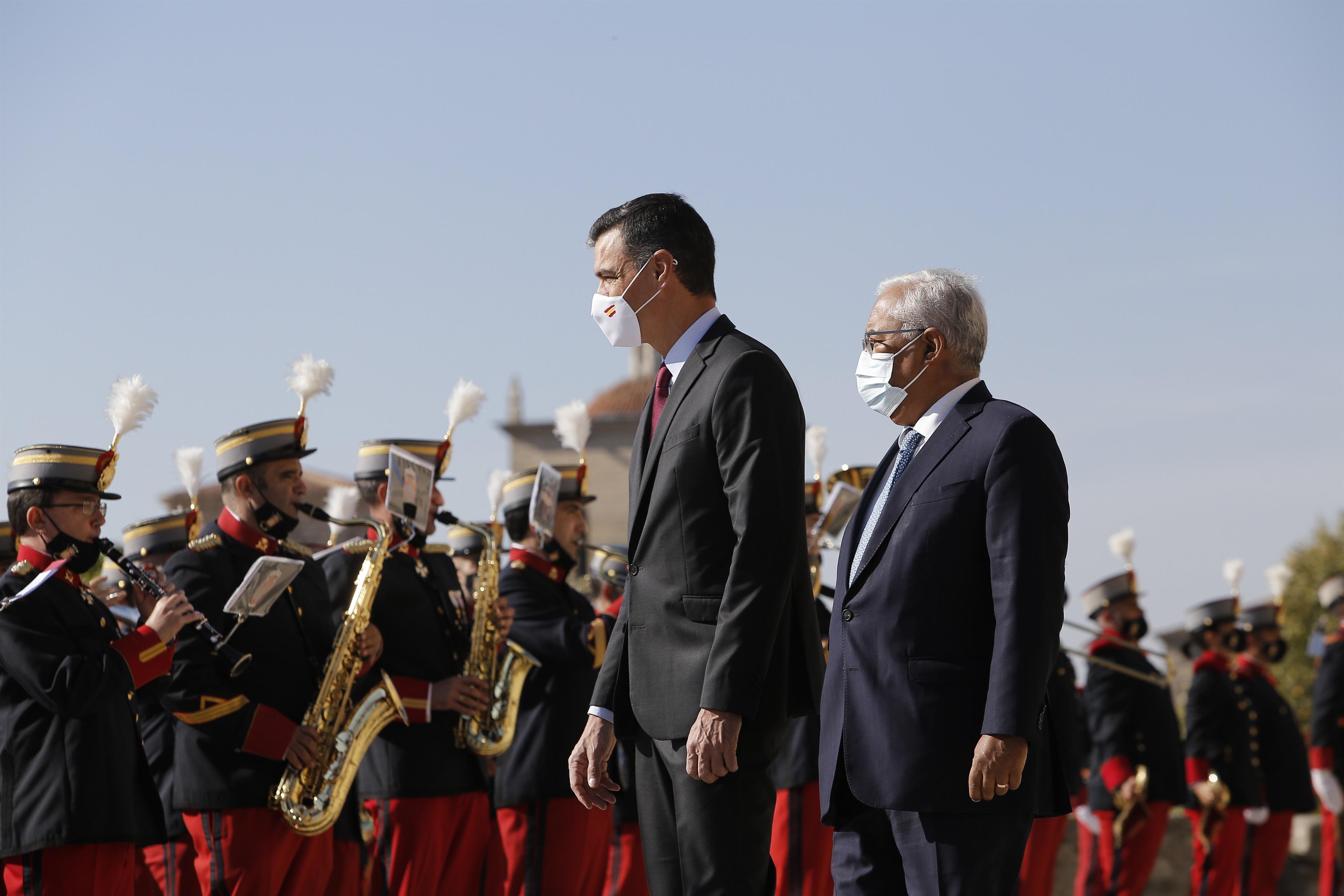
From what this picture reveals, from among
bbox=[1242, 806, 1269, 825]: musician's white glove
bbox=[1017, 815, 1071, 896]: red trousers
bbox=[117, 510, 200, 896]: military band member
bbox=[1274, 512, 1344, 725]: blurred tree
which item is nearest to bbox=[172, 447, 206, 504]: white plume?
bbox=[117, 510, 200, 896]: military band member

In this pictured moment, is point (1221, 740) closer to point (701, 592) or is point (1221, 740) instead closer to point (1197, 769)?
point (1197, 769)

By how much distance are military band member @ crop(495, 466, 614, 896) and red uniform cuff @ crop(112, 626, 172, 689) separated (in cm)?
278

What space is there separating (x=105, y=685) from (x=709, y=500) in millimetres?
2896

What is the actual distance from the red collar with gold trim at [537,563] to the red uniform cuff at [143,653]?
308 cm

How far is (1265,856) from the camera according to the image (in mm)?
11930

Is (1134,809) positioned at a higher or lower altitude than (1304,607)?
lower

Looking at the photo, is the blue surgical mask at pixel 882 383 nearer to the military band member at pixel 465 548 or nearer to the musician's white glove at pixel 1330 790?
the military band member at pixel 465 548

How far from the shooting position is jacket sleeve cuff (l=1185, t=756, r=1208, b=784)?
11.8 meters

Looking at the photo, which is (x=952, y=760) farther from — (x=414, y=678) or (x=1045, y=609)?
(x=414, y=678)

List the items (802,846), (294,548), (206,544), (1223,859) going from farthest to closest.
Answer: (1223,859) → (802,846) → (294,548) → (206,544)

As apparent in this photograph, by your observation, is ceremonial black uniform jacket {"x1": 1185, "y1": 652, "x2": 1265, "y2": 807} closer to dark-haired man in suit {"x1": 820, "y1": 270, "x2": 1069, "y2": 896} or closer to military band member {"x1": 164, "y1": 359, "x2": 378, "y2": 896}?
military band member {"x1": 164, "y1": 359, "x2": 378, "y2": 896}

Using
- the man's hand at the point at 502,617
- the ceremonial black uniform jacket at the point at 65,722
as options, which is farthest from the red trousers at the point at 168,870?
the man's hand at the point at 502,617

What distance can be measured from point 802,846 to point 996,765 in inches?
218

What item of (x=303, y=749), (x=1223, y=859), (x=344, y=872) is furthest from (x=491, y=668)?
(x=1223, y=859)
